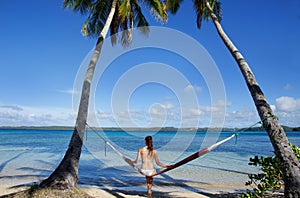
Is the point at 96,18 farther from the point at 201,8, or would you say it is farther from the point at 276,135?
the point at 276,135

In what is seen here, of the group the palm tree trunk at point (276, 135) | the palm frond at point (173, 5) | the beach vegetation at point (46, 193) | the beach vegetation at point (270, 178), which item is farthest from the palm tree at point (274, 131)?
the beach vegetation at point (46, 193)

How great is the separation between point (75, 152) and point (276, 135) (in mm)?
3272

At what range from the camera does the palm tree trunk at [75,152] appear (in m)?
4.29

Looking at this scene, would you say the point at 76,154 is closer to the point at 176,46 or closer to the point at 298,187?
the point at 298,187

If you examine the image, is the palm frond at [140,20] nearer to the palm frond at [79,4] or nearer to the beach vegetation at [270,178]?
the palm frond at [79,4]

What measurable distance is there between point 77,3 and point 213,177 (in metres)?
6.86

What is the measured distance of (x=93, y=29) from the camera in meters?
8.51

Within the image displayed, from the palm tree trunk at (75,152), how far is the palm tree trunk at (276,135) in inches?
110

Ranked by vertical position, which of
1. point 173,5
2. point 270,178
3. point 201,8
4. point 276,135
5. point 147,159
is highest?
point 173,5

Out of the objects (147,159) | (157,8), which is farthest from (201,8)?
(147,159)

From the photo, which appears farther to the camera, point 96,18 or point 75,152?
point 96,18

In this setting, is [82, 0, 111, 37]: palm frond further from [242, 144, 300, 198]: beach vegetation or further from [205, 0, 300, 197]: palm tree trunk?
[242, 144, 300, 198]: beach vegetation

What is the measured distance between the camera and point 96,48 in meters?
5.78

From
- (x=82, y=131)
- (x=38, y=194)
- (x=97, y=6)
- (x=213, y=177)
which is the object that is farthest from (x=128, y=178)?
(x=97, y=6)
